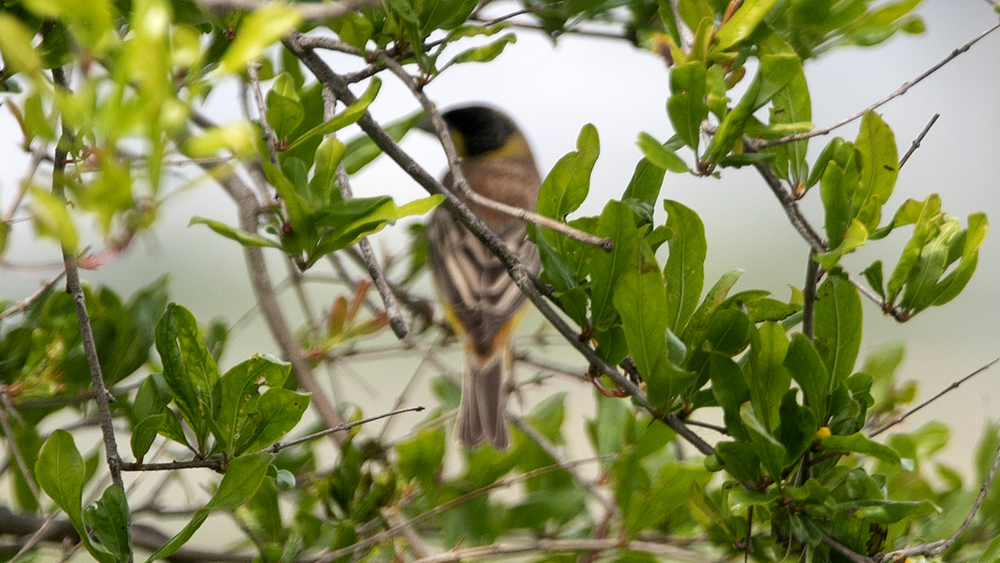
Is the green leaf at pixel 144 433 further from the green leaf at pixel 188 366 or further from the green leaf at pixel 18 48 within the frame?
the green leaf at pixel 18 48

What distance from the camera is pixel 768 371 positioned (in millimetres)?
1187

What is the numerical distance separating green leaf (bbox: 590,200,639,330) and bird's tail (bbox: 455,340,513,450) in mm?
1033

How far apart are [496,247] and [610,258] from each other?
157 millimetres

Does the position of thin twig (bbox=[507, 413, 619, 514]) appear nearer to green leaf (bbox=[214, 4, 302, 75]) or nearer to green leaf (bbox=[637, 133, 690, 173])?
green leaf (bbox=[637, 133, 690, 173])

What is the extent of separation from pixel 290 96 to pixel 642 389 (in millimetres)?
644

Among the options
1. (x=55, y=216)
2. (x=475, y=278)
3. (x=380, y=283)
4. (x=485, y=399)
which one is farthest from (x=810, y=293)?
(x=475, y=278)

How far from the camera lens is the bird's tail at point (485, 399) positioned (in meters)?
2.30

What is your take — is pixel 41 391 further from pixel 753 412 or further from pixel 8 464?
pixel 753 412

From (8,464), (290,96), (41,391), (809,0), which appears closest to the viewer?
(290,96)

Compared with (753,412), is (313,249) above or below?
above

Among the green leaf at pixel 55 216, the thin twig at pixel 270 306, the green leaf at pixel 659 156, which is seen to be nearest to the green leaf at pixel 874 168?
the green leaf at pixel 659 156

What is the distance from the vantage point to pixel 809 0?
142 centimetres

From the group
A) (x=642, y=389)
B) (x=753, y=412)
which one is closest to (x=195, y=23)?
(x=642, y=389)

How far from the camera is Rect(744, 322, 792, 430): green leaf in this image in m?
1.17
